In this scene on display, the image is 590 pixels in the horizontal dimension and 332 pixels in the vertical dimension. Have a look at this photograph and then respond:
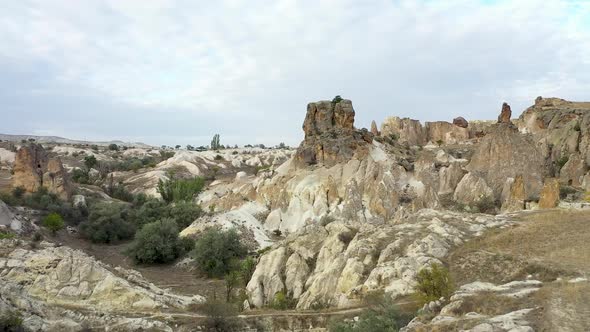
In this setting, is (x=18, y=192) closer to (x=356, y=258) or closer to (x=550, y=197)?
(x=356, y=258)

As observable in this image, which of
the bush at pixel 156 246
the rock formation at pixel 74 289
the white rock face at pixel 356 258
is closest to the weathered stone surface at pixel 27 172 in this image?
the bush at pixel 156 246

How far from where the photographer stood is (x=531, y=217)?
25.7m

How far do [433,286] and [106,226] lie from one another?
1291 inches

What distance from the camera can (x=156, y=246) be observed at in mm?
36656

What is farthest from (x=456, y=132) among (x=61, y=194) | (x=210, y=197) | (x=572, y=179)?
(x=61, y=194)

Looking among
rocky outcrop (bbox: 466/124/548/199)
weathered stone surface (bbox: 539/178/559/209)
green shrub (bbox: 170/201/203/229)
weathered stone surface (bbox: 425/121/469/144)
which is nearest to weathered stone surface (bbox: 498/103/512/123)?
rocky outcrop (bbox: 466/124/548/199)

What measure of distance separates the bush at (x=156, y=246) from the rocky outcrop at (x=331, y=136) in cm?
1541

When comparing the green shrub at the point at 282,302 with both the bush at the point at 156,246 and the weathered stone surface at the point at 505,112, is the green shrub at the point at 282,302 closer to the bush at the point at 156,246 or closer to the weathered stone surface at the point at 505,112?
the bush at the point at 156,246

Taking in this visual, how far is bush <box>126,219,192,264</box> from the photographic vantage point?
36750mm

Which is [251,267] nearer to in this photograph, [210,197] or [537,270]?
[537,270]

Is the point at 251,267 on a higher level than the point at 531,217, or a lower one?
lower

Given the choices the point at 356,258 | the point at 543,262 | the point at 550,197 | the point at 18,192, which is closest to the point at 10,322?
the point at 356,258

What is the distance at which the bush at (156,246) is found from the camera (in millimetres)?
36750

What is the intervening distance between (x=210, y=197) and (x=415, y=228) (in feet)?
112
